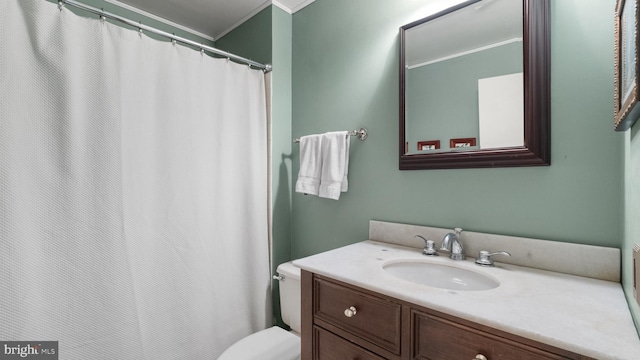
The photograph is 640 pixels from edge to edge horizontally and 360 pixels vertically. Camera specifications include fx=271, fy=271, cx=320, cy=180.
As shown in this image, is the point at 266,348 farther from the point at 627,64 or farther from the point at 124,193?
the point at 627,64

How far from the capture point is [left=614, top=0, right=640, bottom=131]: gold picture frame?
496mm

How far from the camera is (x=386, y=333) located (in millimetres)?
799

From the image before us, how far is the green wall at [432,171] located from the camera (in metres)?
0.87

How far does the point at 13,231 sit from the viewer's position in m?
1.01

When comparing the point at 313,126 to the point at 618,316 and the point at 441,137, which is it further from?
the point at 618,316

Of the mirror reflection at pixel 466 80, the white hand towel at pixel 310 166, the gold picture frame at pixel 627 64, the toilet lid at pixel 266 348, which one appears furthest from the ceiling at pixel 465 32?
the toilet lid at pixel 266 348

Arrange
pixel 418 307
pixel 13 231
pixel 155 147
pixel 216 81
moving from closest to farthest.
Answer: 1. pixel 418 307
2. pixel 13 231
3. pixel 155 147
4. pixel 216 81

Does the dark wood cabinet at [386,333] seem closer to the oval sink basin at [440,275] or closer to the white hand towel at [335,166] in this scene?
the oval sink basin at [440,275]

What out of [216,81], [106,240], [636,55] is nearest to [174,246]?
[106,240]

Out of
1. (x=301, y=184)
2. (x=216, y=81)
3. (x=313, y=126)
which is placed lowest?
(x=301, y=184)

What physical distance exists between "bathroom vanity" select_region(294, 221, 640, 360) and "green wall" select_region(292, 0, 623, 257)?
0.21 m

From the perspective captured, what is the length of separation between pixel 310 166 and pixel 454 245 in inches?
33.6

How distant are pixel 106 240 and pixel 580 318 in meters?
1.65

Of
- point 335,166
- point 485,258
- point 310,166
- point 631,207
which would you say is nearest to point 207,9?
point 310,166
